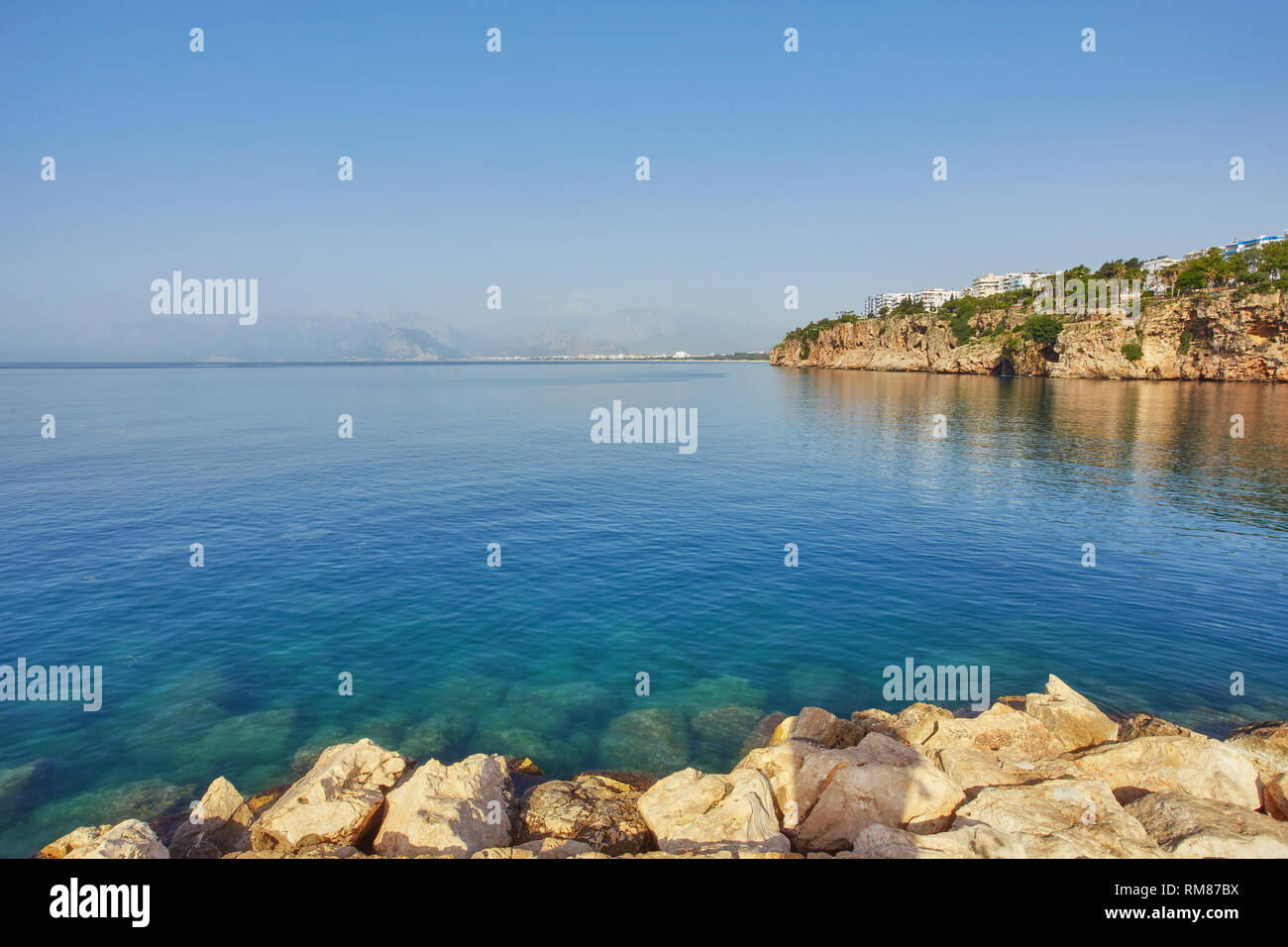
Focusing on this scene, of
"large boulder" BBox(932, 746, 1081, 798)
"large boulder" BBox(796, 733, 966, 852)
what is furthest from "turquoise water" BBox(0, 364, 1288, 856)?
"large boulder" BBox(932, 746, 1081, 798)

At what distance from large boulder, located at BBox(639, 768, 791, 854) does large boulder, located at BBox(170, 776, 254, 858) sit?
9.27 metres

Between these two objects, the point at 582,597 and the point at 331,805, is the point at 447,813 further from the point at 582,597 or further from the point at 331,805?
the point at 582,597

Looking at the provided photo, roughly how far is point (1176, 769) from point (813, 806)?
28.2 feet

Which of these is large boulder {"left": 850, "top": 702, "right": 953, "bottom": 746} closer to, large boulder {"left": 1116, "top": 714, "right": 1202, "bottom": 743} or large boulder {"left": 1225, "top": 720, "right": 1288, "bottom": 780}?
large boulder {"left": 1116, "top": 714, "right": 1202, "bottom": 743}

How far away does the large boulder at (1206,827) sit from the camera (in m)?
11.6

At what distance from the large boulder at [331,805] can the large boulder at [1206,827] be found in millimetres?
16334

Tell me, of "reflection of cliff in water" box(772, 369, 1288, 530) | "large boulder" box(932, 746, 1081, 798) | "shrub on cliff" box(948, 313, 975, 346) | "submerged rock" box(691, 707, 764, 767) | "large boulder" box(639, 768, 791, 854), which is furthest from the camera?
"shrub on cliff" box(948, 313, 975, 346)

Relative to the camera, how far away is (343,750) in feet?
55.5

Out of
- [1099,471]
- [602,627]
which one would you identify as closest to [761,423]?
[1099,471]

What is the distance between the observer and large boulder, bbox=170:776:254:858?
1496 centimetres

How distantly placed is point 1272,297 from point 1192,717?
142 meters

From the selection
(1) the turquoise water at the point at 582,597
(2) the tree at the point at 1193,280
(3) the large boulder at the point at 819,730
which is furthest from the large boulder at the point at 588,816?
(2) the tree at the point at 1193,280

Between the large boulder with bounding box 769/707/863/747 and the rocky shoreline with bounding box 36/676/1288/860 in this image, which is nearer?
the rocky shoreline with bounding box 36/676/1288/860

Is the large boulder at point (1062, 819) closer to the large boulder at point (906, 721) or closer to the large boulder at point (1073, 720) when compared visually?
the large boulder at point (906, 721)
